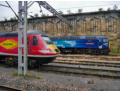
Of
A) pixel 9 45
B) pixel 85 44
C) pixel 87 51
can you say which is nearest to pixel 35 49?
pixel 9 45

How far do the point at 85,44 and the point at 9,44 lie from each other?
13037mm

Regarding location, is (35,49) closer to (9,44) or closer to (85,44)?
(9,44)

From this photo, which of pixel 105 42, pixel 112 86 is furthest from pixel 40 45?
pixel 105 42

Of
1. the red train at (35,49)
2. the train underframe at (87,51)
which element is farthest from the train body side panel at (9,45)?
the train underframe at (87,51)

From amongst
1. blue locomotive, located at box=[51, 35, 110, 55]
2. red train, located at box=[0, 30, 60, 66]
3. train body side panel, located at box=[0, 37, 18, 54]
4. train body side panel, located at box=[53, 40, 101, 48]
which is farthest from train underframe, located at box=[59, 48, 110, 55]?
train body side panel, located at box=[0, 37, 18, 54]

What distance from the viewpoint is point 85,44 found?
1994cm

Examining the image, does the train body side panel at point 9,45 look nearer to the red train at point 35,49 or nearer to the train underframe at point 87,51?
the red train at point 35,49

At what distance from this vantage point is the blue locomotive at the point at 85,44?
19.0m

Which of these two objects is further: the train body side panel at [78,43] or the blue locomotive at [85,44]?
the train body side panel at [78,43]

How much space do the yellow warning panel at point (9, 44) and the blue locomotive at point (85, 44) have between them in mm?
12657

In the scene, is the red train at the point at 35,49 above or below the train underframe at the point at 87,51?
above

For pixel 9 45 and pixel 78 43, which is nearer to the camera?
pixel 9 45

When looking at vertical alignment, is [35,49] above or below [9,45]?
below

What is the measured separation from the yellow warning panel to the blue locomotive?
1266 centimetres
